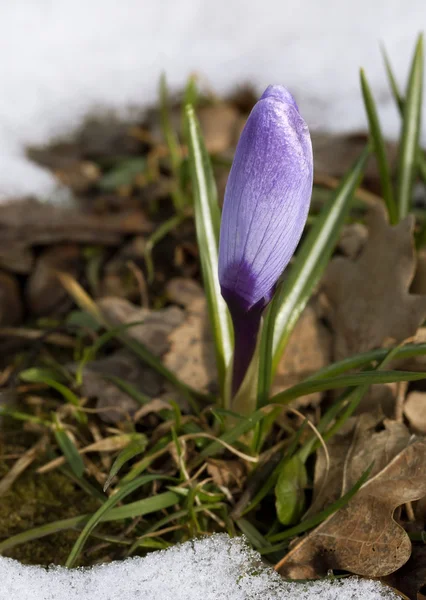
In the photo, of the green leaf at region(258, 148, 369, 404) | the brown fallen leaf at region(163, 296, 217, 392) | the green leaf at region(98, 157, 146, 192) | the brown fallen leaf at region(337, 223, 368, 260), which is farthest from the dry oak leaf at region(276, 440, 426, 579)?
the green leaf at region(98, 157, 146, 192)

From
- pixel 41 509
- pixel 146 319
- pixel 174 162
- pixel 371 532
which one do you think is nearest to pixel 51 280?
pixel 146 319

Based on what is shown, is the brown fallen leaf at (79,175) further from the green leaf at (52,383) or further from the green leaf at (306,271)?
the green leaf at (306,271)

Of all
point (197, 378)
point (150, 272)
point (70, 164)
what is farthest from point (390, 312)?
point (70, 164)

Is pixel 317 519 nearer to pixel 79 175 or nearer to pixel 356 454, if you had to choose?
pixel 356 454

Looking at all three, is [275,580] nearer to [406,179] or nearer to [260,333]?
[260,333]

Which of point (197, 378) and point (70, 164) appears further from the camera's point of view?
point (70, 164)

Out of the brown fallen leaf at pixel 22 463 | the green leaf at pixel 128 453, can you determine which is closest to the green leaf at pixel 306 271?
the green leaf at pixel 128 453
